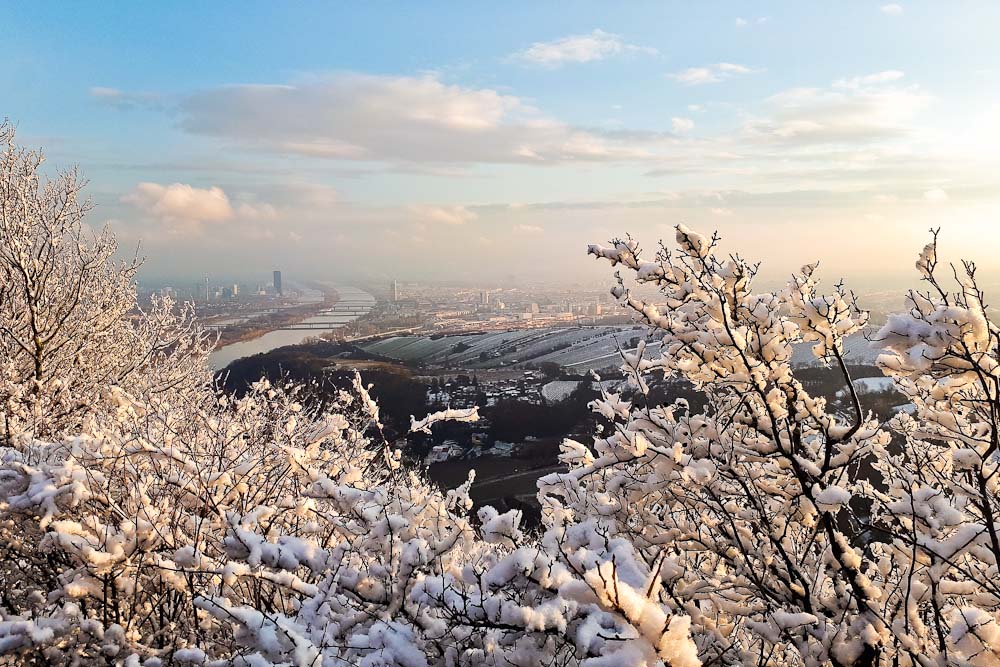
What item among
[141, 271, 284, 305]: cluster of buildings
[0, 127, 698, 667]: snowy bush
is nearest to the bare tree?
[0, 127, 698, 667]: snowy bush

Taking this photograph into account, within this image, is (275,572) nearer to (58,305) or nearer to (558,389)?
(58,305)

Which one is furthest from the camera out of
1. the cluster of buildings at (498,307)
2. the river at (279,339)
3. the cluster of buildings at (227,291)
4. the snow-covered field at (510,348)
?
the cluster of buildings at (227,291)

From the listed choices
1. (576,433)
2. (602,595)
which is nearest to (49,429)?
(602,595)

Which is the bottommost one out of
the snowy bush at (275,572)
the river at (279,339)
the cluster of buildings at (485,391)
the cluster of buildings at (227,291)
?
the cluster of buildings at (485,391)

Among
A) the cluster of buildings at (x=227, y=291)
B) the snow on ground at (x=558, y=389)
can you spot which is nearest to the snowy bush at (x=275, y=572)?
the snow on ground at (x=558, y=389)

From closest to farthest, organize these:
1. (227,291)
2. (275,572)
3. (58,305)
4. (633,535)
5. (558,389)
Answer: (275,572) → (633,535) → (58,305) → (558,389) → (227,291)

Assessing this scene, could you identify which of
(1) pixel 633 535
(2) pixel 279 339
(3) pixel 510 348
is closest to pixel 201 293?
(2) pixel 279 339

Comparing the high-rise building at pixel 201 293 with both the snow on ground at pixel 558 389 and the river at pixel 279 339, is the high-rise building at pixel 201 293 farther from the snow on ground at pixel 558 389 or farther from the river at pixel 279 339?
the snow on ground at pixel 558 389

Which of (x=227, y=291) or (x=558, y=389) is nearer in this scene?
(x=558, y=389)

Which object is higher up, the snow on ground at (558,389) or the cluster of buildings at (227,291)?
the cluster of buildings at (227,291)
